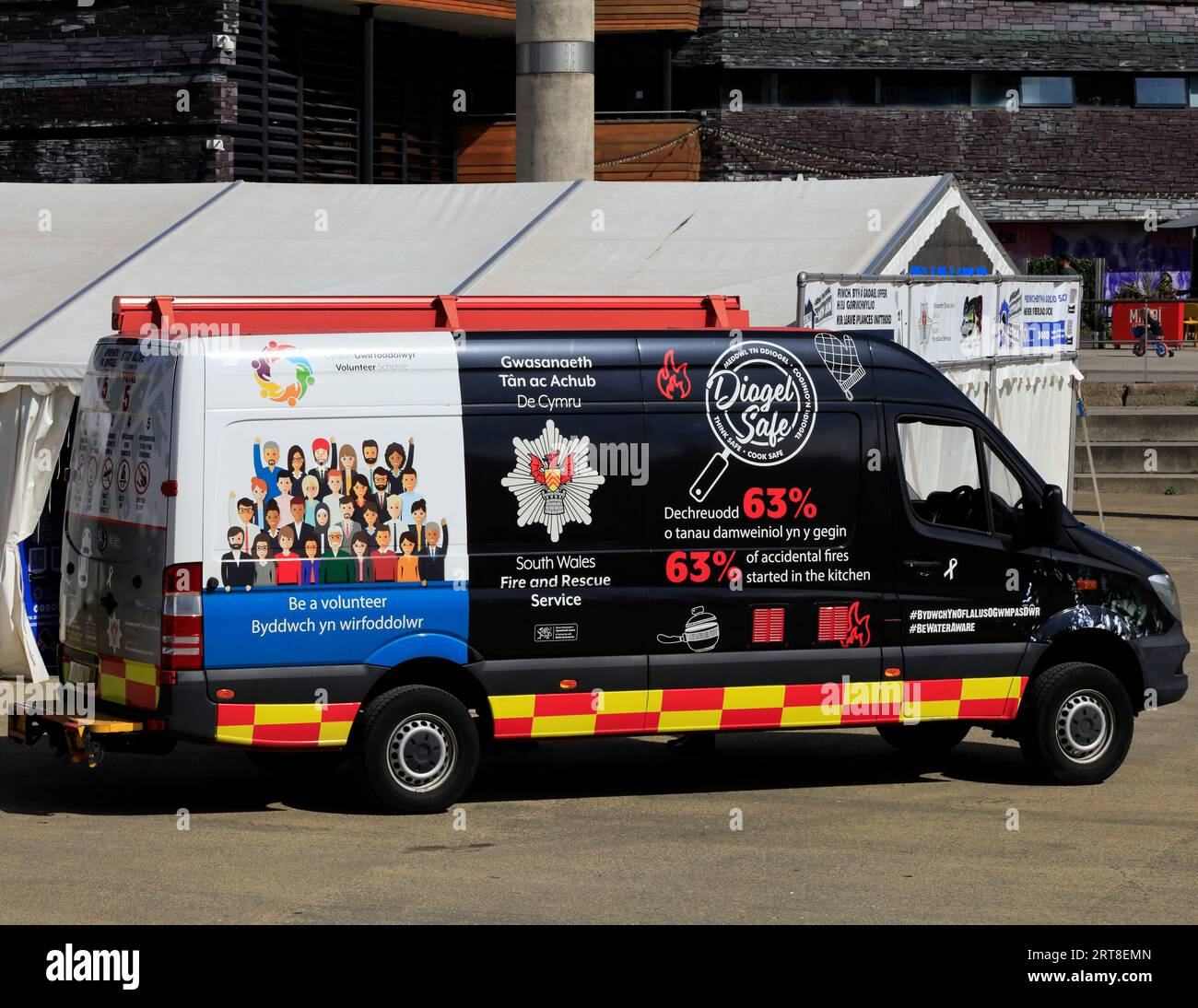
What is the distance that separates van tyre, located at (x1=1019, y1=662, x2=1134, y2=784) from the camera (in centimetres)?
1061

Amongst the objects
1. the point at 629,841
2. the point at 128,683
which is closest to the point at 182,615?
the point at 128,683

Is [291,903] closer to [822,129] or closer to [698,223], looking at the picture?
[698,223]

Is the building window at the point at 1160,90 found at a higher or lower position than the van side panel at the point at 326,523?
higher

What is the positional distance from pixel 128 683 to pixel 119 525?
29.8 inches

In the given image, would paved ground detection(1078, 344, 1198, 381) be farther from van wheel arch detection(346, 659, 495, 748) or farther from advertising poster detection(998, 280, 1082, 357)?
van wheel arch detection(346, 659, 495, 748)

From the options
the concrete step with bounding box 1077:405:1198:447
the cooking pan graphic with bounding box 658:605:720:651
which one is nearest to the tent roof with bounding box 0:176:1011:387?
the cooking pan graphic with bounding box 658:605:720:651

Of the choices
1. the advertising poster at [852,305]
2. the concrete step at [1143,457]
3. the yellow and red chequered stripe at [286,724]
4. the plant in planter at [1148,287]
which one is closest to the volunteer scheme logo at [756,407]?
the yellow and red chequered stripe at [286,724]

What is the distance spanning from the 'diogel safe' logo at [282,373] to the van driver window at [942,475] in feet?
10.1

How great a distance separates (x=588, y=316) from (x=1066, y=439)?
10095mm

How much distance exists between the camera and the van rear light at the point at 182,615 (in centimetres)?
925

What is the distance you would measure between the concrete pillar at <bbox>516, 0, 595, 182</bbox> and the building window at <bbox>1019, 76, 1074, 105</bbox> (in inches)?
901

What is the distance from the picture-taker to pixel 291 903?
8.12 metres

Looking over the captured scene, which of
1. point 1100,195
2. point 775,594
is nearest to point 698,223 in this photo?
point 775,594

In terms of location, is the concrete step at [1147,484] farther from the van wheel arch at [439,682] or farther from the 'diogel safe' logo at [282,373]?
the 'diogel safe' logo at [282,373]
